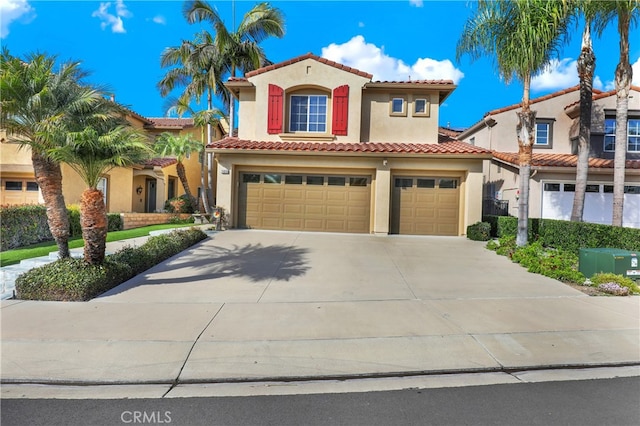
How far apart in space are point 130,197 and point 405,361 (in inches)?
773

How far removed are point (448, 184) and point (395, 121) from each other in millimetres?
3705

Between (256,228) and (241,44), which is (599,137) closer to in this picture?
(256,228)

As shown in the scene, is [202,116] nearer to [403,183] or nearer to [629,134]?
[403,183]

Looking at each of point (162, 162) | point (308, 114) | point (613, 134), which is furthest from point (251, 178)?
point (613, 134)

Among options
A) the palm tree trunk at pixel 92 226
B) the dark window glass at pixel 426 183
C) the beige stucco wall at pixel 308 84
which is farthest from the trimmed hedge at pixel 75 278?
the dark window glass at pixel 426 183

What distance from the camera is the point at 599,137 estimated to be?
17.3 meters

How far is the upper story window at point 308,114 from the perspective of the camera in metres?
15.8

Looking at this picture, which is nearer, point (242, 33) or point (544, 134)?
point (544, 134)

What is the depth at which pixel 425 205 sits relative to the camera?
14672 mm

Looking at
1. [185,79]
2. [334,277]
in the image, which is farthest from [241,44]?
[334,277]

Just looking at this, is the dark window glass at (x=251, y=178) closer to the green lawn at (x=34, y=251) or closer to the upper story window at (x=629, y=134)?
the green lawn at (x=34, y=251)

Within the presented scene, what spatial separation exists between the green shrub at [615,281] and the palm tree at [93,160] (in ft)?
33.0

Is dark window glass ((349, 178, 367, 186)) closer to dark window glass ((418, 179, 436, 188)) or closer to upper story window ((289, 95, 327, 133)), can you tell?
dark window glass ((418, 179, 436, 188))

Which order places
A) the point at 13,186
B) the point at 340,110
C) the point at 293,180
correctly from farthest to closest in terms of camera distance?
the point at 13,186
the point at 340,110
the point at 293,180
